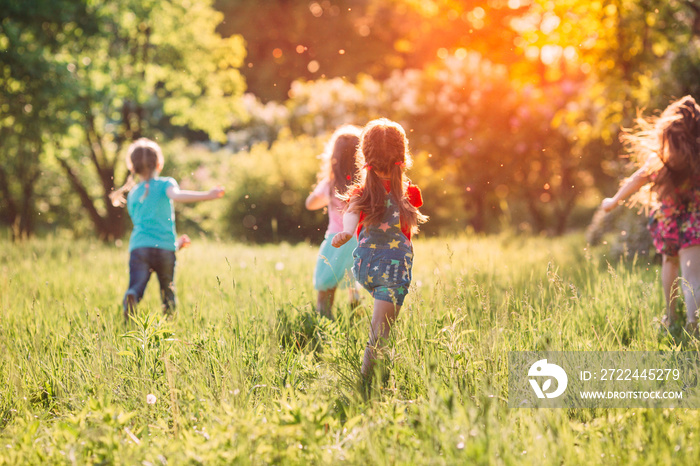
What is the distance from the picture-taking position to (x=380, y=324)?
312 centimetres

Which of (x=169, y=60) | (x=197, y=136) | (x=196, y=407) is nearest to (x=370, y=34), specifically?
(x=197, y=136)

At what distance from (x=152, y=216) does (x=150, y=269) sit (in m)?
0.46

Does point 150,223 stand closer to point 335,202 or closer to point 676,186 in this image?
point 335,202

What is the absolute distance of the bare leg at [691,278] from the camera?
147 inches

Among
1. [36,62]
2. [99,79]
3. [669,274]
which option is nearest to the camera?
[669,274]

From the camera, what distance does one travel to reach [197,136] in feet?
103

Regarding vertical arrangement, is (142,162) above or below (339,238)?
above

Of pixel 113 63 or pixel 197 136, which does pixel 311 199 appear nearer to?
pixel 113 63

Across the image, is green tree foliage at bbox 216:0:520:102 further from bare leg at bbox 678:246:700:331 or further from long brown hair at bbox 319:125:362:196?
bare leg at bbox 678:246:700:331

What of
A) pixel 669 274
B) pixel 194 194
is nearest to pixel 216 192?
pixel 194 194

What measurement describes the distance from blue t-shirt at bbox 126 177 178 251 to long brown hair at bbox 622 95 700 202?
373cm

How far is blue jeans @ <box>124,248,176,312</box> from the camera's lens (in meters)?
4.61

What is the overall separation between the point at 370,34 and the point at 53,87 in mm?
22737

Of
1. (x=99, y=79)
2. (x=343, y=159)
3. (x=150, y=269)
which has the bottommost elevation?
(x=150, y=269)
